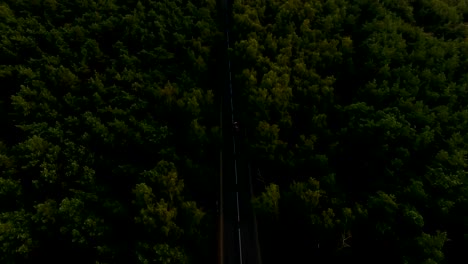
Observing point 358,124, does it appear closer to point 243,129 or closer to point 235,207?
point 243,129

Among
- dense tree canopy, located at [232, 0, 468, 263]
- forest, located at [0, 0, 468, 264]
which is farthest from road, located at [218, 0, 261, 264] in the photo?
dense tree canopy, located at [232, 0, 468, 263]

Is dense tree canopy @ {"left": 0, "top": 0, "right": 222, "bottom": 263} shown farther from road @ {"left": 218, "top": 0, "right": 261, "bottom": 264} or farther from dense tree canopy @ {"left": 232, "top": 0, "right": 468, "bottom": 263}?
dense tree canopy @ {"left": 232, "top": 0, "right": 468, "bottom": 263}

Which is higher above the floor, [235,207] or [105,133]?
[105,133]

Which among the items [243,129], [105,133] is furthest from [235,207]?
[105,133]

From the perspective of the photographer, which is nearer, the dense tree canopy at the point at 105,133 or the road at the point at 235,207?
the dense tree canopy at the point at 105,133

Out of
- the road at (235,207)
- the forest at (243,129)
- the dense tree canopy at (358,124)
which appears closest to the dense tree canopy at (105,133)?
the forest at (243,129)

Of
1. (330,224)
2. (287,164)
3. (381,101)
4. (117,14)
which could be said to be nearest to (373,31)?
(381,101)

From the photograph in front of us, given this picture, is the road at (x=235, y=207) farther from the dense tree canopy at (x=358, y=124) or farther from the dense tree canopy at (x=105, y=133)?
the dense tree canopy at (x=105, y=133)
